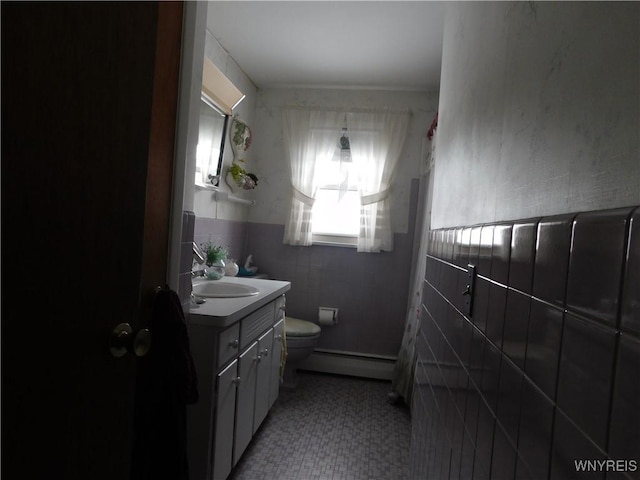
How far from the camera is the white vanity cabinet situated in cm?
146

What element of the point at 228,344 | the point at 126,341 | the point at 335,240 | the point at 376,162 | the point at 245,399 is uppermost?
the point at 376,162

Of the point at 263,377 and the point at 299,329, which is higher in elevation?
the point at 299,329

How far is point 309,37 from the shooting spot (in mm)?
2445

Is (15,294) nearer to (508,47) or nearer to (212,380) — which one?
(212,380)

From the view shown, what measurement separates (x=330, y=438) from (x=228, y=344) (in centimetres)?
109

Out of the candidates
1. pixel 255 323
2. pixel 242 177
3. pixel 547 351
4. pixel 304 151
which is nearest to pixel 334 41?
pixel 304 151

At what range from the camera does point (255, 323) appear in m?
1.86

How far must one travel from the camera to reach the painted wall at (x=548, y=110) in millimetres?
426

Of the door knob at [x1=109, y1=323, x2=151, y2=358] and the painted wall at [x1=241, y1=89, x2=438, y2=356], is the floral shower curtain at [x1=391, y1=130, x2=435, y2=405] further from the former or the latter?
the door knob at [x1=109, y1=323, x2=151, y2=358]

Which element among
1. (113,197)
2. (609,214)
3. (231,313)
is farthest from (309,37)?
(609,214)

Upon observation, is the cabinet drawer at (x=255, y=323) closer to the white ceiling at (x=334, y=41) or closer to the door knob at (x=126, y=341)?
the door knob at (x=126, y=341)

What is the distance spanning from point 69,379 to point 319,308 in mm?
2515

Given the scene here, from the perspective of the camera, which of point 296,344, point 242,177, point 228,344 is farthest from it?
point 242,177
